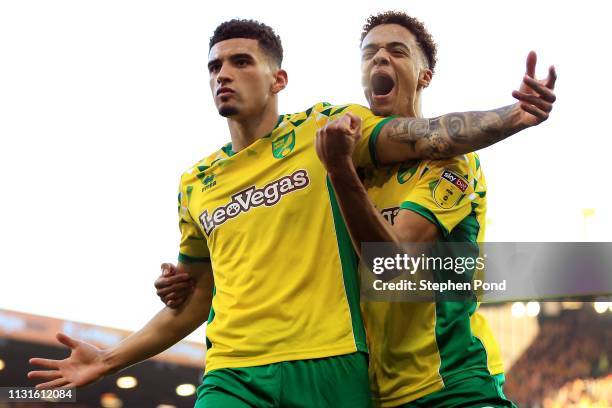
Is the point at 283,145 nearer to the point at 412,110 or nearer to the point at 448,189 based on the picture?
the point at 412,110

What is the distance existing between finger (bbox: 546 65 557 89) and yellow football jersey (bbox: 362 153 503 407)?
0.53 metres

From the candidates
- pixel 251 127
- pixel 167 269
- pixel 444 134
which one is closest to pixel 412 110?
pixel 444 134

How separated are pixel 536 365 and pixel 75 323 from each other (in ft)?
38.7

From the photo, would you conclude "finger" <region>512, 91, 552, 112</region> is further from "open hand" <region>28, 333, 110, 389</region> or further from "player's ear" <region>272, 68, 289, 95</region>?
"open hand" <region>28, 333, 110, 389</region>

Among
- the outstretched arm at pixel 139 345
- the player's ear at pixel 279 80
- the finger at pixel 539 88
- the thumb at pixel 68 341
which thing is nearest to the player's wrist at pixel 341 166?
the finger at pixel 539 88

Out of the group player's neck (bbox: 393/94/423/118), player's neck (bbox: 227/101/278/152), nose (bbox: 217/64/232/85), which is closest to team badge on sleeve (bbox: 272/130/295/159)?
player's neck (bbox: 227/101/278/152)

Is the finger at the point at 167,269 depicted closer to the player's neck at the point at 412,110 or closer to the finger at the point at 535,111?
the player's neck at the point at 412,110

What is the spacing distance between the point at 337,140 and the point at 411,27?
1.16 metres

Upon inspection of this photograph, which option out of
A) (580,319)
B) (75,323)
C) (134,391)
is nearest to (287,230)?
(75,323)

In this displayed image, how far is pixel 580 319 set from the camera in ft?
75.5

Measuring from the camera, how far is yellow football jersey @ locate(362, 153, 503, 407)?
3656 millimetres

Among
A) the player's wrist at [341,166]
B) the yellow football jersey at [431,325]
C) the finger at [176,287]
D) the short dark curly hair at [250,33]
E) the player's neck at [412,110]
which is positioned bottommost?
the yellow football jersey at [431,325]

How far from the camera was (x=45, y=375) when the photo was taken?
4.47 metres

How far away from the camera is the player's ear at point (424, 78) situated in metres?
4.33
